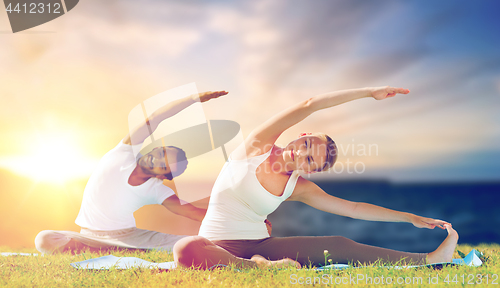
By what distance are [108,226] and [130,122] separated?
1438 millimetres

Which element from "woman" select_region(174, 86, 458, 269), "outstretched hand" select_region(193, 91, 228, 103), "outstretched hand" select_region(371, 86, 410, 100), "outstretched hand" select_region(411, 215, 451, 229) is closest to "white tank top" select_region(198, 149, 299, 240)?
"woman" select_region(174, 86, 458, 269)

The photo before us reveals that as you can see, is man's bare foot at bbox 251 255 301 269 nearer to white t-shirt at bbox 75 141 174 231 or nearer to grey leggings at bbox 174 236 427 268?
grey leggings at bbox 174 236 427 268

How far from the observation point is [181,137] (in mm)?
4445

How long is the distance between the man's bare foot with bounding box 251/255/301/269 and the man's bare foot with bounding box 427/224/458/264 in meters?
1.20

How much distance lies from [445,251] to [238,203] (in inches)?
Answer: 73.5

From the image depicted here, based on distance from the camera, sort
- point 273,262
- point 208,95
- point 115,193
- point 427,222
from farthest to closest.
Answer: point 115,193, point 208,95, point 427,222, point 273,262

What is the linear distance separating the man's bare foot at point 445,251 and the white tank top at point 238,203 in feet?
4.73

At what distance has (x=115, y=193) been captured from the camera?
13.0 ft

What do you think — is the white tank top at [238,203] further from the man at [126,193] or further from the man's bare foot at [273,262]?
the man at [126,193]

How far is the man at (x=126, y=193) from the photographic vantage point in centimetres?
393

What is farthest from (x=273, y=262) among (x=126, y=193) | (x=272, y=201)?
(x=126, y=193)

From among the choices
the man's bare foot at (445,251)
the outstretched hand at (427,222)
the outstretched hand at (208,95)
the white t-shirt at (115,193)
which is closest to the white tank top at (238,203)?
the outstretched hand at (208,95)

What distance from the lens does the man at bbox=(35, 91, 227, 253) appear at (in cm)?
393

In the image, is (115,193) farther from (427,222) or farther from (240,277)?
(427,222)
